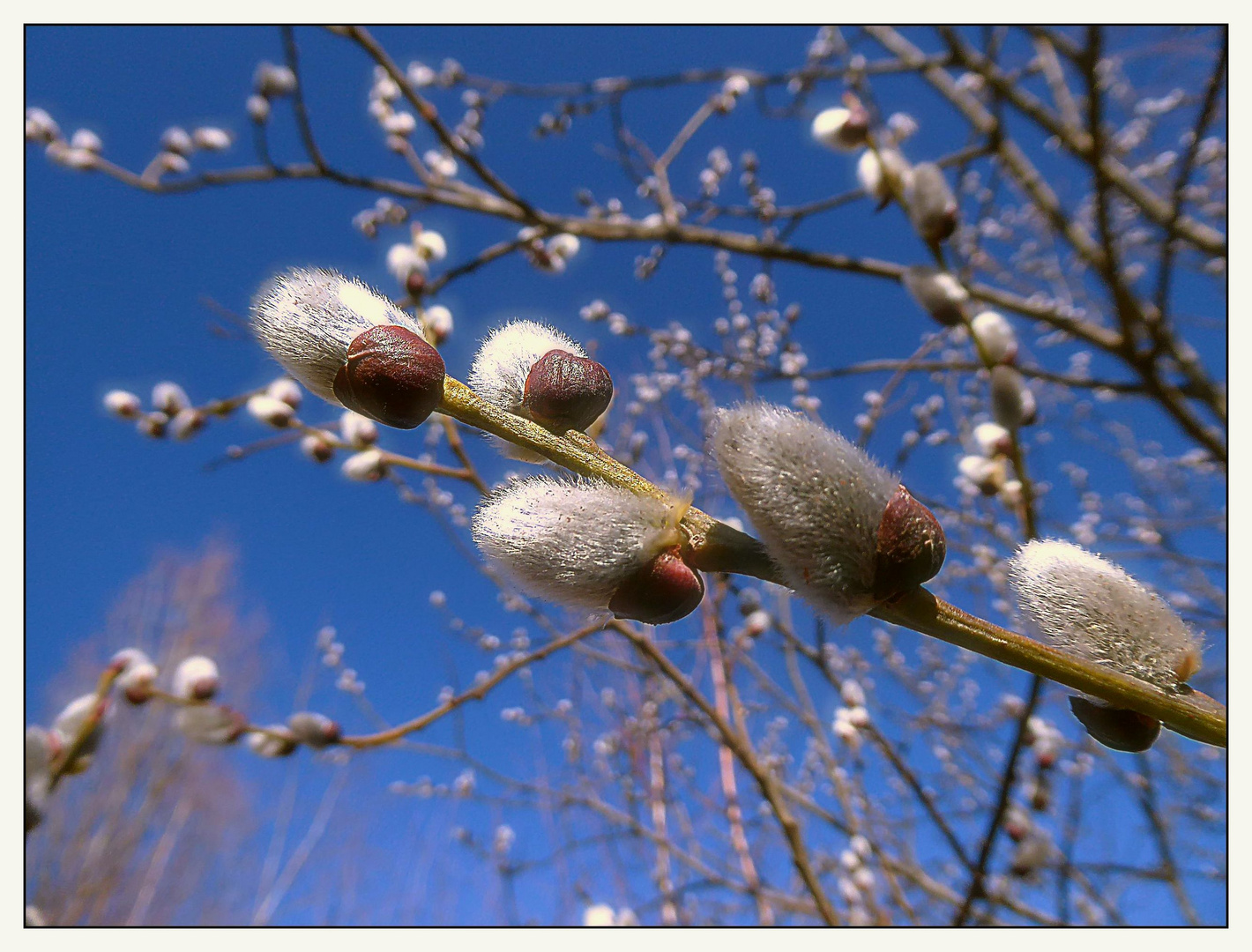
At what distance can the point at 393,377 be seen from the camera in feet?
1.20

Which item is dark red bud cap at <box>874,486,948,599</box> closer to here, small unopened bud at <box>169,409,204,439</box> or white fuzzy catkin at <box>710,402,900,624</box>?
white fuzzy catkin at <box>710,402,900,624</box>

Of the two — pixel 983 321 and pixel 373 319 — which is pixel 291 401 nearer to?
pixel 373 319

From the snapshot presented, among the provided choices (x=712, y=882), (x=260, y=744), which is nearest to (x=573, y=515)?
(x=260, y=744)

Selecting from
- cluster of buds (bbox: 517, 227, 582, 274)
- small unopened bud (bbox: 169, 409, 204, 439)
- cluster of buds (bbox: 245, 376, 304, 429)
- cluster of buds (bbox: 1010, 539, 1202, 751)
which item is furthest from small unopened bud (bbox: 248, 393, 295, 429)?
cluster of buds (bbox: 1010, 539, 1202, 751)

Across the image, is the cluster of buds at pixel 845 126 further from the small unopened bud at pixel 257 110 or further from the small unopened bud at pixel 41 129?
the small unopened bud at pixel 41 129

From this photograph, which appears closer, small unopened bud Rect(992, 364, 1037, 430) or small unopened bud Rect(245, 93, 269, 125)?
small unopened bud Rect(992, 364, 1037, 430)

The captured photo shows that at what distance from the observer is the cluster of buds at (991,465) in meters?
1.02

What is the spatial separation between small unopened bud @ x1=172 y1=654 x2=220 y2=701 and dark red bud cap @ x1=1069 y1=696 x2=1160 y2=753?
1207 millimetres

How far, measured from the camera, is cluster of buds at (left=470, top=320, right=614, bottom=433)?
1.38ft

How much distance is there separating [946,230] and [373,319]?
0.73 meters

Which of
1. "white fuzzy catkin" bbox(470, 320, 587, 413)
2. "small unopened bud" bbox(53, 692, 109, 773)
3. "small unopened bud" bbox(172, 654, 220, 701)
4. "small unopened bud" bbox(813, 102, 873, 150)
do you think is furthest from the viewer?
"small unopened bud" bbox(172, 654, 220, 701)

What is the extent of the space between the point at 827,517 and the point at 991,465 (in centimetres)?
81

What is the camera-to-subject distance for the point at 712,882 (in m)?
2.02

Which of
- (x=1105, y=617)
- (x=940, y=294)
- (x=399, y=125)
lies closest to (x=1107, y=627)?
(x=1105, y=617)
